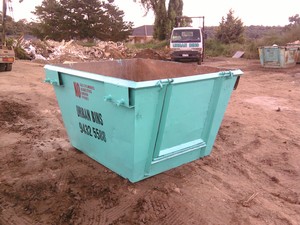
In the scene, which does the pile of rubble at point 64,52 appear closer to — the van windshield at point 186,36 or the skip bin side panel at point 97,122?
the van windshield at point 186,36

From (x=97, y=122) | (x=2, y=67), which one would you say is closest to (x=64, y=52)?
(x=2, y=67)

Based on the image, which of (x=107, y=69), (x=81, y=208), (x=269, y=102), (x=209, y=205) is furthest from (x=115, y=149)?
(x=269, y=102)

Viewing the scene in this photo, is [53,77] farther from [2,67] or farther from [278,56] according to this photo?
[278,56]

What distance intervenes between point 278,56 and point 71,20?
1181 inches

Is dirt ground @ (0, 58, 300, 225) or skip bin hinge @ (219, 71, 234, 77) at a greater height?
skip bin hinge @ (219, 71, 234, 77)

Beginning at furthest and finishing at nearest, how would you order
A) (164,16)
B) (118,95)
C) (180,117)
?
(164,16) → (180,117) → (118,95)

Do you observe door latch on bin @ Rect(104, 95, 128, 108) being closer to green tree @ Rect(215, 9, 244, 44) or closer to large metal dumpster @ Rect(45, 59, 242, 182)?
large metal dumpster @ Rect(45, 59, 242, 182)

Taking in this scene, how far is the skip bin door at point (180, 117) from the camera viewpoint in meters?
2.86

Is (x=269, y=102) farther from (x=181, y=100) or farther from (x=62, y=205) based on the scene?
(x=62, y=205)

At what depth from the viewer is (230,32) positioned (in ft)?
88.4

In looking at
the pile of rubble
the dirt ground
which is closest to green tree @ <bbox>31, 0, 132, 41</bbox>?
the pile of rubble

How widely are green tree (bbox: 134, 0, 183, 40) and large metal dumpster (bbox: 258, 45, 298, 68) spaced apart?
56.9ft

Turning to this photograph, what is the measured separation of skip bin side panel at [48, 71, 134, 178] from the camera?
9.40ft

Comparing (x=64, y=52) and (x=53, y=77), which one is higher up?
(x=53, y=77)
